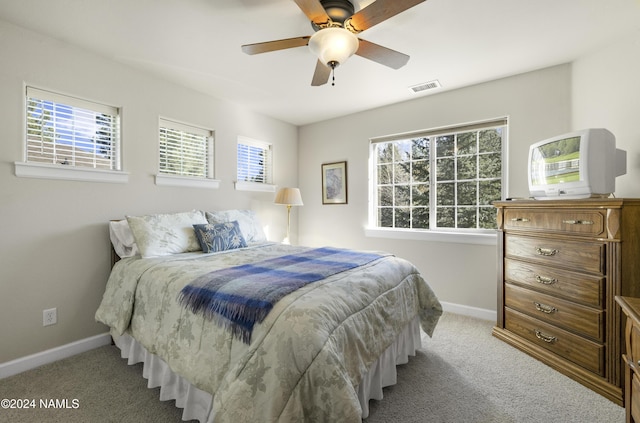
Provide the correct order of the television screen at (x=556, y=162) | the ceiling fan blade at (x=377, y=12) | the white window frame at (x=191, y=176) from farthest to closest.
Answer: the white window frame at (x=191, y=176) < the television screen at (x=556, y=162) < the ceiling fan blade at (x=377, y=12)

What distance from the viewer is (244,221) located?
320cm

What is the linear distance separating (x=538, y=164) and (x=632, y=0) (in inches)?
43.4

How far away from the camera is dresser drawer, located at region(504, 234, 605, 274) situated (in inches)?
72.4

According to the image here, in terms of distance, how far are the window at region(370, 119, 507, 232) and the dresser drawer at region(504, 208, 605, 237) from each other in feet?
2.21

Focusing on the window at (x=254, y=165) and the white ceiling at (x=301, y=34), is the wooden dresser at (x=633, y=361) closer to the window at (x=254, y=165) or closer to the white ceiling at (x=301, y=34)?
the white ceiling at (x=301, y=34)

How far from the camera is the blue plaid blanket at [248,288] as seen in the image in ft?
4.24

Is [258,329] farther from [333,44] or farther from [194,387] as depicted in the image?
[333,44]

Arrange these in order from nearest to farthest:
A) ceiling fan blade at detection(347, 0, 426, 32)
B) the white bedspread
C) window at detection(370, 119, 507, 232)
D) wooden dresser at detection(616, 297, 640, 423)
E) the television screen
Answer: wooden dresser at detection(616, 297, 640, 423)
the white bedspread
ceiling fan blade at detection(347, 0, 426, 32)
the television screen
window at detection(370, 119, 507, 232)

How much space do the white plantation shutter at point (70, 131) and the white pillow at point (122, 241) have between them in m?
0.61

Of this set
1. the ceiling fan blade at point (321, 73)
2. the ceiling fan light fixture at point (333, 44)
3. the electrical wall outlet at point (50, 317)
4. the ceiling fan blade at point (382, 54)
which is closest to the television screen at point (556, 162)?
the ceiling fan blade at point (382, 54)

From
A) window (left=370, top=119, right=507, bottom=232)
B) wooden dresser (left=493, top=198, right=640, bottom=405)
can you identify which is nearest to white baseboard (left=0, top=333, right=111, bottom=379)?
window (left=370, top=119, right=507, bottom=232)

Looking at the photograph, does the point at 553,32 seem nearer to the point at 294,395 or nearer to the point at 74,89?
the point at 294,395

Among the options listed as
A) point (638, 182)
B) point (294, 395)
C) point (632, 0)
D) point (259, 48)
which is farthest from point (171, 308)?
point (632, 0)

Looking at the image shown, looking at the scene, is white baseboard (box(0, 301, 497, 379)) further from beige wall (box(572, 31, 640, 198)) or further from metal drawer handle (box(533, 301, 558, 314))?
beige wall (box(572, 31, 640, 198))
